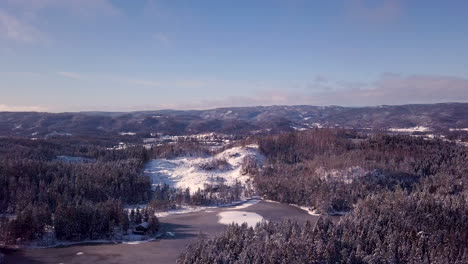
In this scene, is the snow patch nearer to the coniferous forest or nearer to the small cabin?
the coniferous forest

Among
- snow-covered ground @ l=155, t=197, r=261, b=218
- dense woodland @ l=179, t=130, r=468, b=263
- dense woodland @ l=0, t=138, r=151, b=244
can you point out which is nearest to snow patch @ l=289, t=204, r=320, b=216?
dense woodland @ l=179, t=130, r=468, b=263

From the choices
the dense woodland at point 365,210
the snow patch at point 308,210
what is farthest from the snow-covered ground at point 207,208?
the snow patch at point 308,210

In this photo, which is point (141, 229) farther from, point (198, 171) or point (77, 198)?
point (198, 171)

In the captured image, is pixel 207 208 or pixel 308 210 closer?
pixel 207 208

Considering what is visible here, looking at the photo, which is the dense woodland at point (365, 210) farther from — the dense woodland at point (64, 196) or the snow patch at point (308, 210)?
the dense woodland at point (64, 196)

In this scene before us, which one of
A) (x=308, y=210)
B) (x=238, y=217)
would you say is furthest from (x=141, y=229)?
(x=308, y=210)
